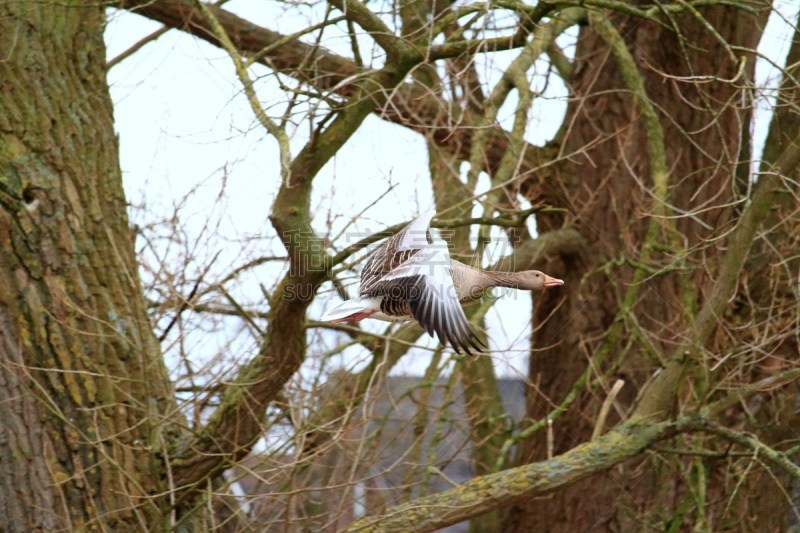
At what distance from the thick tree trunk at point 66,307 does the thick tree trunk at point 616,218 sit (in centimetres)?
402

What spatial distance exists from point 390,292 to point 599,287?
4.20 metres

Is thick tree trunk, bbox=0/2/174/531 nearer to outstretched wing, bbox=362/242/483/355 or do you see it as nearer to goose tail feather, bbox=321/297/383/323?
goose tail feather, bbox=321/297/383/323

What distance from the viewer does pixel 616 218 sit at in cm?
915

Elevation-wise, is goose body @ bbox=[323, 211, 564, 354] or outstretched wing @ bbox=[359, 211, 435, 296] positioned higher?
outstretched wing @ bbox=[359, 211, 435, 296]

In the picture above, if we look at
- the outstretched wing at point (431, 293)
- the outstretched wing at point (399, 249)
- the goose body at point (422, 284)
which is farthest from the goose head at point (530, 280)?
the outstretched wing at point (431, 293)

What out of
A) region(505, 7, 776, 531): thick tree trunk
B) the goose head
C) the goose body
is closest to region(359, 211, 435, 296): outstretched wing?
the goose body

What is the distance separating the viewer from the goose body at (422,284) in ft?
15.5

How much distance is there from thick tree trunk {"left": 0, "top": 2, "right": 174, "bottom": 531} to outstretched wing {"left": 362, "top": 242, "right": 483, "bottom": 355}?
1.45 meters

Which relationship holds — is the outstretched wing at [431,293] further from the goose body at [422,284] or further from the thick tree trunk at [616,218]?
the thick tree trunk at [616,218]

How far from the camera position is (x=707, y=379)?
6293 millimetres

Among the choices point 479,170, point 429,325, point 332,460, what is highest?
point 479,170

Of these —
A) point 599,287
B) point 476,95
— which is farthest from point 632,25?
point 599,287

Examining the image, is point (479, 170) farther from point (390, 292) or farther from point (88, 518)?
point (88, 518)

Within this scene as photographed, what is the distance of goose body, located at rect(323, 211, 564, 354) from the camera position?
4.73 m
